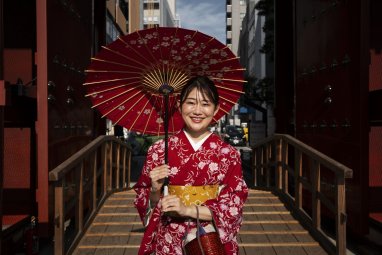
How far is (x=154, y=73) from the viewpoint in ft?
9.53

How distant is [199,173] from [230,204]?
0.23 m

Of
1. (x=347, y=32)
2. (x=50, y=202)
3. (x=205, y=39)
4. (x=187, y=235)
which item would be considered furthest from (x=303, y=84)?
(x=187, y=235)

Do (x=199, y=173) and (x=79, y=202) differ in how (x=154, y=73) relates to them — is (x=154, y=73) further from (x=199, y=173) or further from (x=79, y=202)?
(x=79, y=202)

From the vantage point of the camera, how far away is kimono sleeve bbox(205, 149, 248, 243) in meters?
2.46

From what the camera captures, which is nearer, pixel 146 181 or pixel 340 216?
pixel 146 181

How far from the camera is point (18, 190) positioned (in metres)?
6.48

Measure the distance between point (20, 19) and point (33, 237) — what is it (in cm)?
315

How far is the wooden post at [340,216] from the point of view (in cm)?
432

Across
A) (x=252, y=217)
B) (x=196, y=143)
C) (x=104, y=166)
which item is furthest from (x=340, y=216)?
(x=104, y=166)

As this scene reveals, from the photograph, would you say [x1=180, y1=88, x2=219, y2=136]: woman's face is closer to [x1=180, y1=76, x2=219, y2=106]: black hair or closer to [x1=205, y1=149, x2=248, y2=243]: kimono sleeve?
[x1=180, y1=76, x2=219, y2=106]: black hair

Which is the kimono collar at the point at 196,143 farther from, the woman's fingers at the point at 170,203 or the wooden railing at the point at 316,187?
the wooden railing at the point at 316,187

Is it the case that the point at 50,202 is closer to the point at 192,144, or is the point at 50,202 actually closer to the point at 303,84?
the point at 192,144

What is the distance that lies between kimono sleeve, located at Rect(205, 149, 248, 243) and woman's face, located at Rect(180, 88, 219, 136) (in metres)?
0.26

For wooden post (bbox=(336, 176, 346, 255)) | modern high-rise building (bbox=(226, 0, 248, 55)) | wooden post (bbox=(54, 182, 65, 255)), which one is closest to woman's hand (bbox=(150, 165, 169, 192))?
wooden post (bbox=(54, 182, 65, 255))
